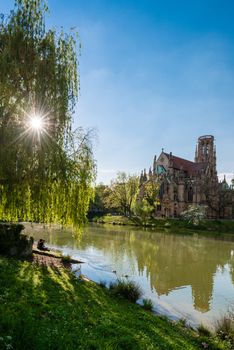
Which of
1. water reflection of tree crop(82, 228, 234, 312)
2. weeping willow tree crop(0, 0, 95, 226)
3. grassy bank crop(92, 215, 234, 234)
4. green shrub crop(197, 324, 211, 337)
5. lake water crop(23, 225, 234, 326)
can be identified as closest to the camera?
green shrub crop(197, 324, 211, 337)

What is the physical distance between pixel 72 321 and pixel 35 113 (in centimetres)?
722

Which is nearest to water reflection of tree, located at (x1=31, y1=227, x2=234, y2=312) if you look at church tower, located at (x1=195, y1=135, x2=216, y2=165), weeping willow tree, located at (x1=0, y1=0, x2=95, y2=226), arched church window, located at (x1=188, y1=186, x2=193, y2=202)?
weeping willow tree, located at (x1=0, y1=0, x2=95, y2=226)

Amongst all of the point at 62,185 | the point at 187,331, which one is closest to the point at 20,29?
the point at 62,185

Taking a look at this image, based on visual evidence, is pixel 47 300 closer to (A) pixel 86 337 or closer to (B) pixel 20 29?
(A) pixel 86 337

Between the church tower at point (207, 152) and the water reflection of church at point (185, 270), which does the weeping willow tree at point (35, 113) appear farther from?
the church tower at point (207, 152)

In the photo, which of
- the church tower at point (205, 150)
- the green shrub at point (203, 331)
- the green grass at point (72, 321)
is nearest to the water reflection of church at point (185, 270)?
the green shrub at point (203, 331)

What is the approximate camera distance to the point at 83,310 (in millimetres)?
7902

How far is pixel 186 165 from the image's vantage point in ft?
267

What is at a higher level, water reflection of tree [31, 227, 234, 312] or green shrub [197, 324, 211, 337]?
green shrub [197, 324, 211, 337]

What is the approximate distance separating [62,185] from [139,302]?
225 inches

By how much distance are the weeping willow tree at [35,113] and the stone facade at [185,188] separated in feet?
193

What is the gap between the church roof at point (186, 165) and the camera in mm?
77438

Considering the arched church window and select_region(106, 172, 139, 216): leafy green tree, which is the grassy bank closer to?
select_region(106, 172, 139, 216): leafy green tree

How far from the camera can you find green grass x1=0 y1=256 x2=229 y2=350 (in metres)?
5.74
